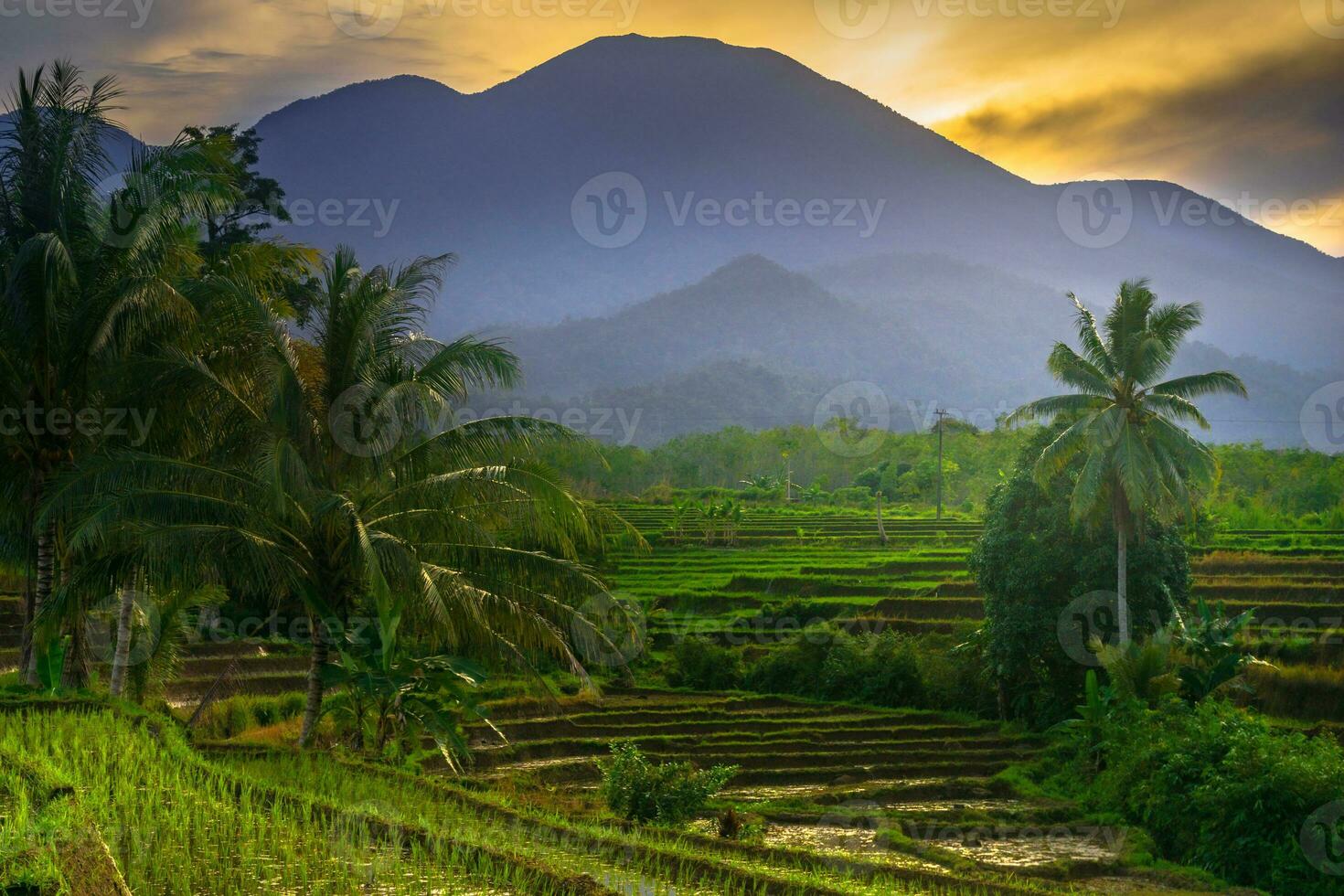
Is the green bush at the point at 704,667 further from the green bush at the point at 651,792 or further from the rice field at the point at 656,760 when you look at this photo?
the green bush at the point at 651,792

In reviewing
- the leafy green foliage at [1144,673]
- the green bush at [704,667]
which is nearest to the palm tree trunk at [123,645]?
the leafy green foliage at [1144,673]

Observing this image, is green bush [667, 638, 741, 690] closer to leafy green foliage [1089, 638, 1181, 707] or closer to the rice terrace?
the rice terrace

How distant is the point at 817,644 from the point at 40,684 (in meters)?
21.5

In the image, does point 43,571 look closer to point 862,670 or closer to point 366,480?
point 366,480

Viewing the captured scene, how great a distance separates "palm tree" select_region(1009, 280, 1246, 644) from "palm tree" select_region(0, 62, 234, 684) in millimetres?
16752

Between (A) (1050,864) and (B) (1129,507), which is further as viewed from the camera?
(B) (1129,507)

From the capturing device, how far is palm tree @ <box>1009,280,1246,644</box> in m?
23.8

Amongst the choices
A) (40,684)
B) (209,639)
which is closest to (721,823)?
(40,684)

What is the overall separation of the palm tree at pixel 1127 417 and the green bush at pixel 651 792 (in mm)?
12309

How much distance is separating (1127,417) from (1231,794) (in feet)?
34.4

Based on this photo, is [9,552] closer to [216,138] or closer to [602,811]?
[216,138]

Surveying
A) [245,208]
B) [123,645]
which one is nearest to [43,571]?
[123,645]

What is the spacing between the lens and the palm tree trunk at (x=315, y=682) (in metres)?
13.4

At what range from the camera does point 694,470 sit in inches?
4267
